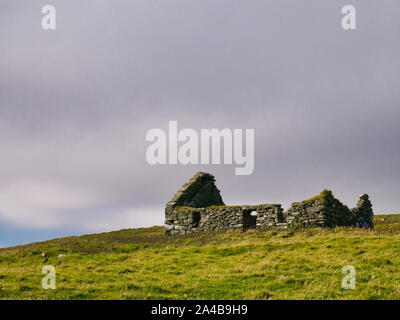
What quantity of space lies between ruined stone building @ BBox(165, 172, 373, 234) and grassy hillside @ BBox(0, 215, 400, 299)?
2205 mm

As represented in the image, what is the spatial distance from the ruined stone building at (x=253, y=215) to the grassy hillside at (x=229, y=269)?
2.21m

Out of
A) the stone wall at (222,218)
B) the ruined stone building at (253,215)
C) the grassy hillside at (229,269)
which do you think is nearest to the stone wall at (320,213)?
the ruined stone building at (253,215)

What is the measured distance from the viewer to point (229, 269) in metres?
14.4

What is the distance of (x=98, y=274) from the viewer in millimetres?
15195

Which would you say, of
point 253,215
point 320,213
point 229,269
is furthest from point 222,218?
point 229,269

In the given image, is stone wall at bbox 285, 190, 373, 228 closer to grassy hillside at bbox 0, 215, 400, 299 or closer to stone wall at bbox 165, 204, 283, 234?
stone wall at bbox 165, 204, 283, 234

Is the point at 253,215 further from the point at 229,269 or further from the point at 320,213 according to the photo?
the point at 229,269

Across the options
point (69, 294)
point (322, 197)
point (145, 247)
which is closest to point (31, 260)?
point (145, 247)

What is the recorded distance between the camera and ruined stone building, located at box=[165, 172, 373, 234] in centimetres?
2403

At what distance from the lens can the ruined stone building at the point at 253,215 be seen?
946 inches

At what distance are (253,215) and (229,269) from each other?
14.1 m

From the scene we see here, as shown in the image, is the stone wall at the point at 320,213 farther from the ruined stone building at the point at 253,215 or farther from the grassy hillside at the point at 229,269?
the grassy hillside at the point at 229,269
